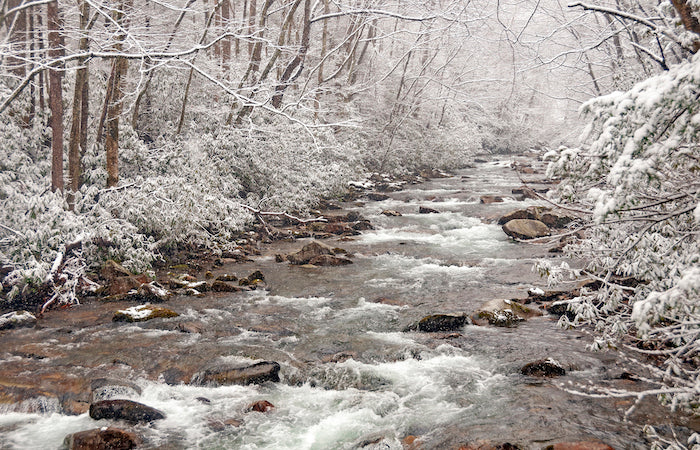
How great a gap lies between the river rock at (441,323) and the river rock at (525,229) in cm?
649

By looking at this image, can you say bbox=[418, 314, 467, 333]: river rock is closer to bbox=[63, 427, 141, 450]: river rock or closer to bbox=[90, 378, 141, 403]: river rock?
bbox=[90, 378, 141, 403]: river rock

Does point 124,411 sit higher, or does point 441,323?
point 441,323

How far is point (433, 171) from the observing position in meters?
27.9

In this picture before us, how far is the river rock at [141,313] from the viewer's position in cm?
741

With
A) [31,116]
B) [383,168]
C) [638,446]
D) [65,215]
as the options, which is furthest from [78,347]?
[383,168]

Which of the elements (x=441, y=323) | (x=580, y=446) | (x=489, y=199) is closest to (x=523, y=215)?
(x=489, y=199)

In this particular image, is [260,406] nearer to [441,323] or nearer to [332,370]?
[332,370]

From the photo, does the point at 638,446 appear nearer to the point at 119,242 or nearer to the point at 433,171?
the point at 119,242

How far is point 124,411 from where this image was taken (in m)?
4.93

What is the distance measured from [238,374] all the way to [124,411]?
50.9 inches

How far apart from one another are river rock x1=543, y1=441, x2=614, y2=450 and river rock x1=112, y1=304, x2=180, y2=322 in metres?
5.69

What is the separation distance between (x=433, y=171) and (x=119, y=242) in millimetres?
21072

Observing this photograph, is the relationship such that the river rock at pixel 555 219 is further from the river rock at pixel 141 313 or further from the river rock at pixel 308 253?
the river rock at pixel 141 313

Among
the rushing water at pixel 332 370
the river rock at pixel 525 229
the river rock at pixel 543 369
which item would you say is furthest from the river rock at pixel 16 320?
the river rock at pixel 525 229
